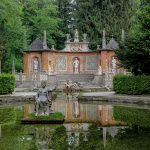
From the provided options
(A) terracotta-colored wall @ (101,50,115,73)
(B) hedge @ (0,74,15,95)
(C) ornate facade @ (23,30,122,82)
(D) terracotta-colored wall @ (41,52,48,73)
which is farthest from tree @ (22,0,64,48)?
(B) hedge @ (0,74,15,95)

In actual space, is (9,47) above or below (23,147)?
above

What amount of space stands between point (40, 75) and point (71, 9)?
73.5 ft

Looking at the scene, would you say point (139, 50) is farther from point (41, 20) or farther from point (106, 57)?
point (41, 20)

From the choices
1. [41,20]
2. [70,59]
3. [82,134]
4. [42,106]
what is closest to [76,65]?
[70,59]

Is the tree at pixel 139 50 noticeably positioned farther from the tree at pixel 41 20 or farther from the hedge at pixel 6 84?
the tree at pixel 41 20

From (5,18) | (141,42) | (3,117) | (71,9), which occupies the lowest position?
(3,117)

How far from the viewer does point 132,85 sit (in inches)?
1096

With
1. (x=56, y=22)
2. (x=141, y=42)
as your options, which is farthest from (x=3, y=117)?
(x=56, y=22)

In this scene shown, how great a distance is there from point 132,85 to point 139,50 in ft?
8.50

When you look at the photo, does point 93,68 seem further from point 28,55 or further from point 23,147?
point 23,147

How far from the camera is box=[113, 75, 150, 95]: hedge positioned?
88.8 feet

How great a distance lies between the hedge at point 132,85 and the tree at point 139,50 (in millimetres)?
947

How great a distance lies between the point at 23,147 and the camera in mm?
9781

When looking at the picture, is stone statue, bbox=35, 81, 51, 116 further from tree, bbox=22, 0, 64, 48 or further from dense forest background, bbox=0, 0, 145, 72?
tree, bbox=22, 0, 64, 48
